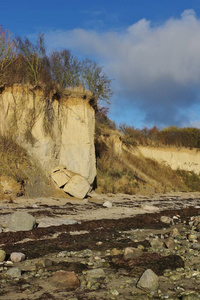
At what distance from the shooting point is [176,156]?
1566 inches

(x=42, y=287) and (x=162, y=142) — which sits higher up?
(x=162, y=142)

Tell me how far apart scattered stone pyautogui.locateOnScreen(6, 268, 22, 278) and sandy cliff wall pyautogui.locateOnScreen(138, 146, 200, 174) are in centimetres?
3296

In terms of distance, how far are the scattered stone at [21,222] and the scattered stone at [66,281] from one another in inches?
172

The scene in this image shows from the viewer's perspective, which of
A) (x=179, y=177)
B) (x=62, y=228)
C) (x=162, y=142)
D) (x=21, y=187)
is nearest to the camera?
(x=62, y=228)

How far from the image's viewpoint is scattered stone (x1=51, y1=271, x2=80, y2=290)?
486 centimetres


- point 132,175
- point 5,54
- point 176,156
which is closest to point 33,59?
point 5,54

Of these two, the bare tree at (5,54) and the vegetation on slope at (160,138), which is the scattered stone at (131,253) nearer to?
the bare tree at (5,54)

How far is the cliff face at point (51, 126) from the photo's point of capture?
1962cm

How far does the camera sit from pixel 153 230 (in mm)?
10602

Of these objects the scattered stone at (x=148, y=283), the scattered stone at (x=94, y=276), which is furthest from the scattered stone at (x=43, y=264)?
the scattered stone at (x=148, y=283)

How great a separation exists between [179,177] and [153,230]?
2781 centimetres

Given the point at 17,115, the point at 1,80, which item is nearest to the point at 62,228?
the point at 17,115

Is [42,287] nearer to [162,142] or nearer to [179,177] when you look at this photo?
[179,177]

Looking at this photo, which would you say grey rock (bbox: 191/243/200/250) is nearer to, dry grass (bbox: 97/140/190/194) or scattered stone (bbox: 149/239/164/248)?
scattered stone (bbox: 149/239/164/248)
